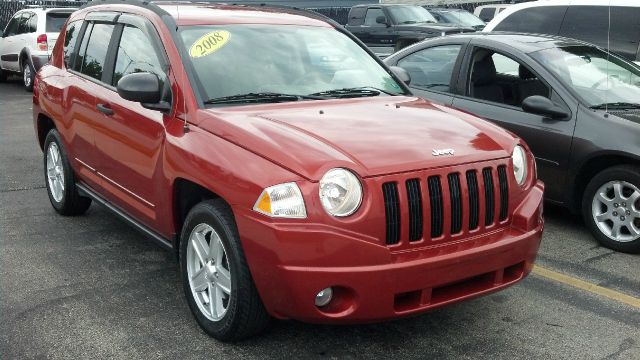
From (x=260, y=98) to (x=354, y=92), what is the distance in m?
0.68

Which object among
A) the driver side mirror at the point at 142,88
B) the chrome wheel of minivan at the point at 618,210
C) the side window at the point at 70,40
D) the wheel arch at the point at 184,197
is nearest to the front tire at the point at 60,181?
the side window at the point at 70,40

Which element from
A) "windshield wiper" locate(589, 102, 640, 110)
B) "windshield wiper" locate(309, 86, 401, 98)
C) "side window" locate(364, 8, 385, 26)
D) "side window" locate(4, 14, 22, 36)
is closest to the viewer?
"windshield wiper" locate(309, 86, 401, 98)

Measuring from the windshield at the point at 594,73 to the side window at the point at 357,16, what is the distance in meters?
12.2

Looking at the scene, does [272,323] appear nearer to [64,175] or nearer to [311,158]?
[311,158]

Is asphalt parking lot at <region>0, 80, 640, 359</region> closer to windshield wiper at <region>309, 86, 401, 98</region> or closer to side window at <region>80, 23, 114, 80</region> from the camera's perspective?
side window at <region>80, 23, 114, 80</region>

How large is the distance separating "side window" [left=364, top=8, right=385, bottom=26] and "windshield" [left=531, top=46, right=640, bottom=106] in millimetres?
11734

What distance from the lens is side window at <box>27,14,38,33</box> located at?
1514cm

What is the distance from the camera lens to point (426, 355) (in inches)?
144

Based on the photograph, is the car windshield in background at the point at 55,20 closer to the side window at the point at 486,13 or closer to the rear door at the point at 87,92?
the rear door at the point at 87,92

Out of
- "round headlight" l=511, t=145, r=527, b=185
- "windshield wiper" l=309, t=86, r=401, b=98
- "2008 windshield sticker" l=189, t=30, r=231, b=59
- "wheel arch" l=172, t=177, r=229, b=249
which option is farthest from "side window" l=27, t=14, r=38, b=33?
"round headlight" l=511, t=145, r=527, b=185

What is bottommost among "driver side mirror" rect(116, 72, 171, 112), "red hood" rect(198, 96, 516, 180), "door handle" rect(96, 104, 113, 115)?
"door handle" rect(96, 104, 113, 115)

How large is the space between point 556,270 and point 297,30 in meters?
2.41

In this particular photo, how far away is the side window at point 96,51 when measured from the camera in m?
5.27

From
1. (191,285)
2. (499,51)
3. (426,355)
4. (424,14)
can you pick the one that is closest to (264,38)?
(191,285)
